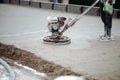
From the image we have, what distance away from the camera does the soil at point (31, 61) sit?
7332mm

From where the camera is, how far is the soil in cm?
733

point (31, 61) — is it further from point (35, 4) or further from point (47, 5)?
point (35, 4)

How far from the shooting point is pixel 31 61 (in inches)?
325

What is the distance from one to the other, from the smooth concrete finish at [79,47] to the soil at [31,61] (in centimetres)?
25

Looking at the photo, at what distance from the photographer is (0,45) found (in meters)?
10.0

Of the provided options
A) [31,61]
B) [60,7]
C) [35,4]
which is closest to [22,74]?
[31,61]

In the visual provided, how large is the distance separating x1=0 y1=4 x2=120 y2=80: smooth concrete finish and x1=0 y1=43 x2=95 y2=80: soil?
0.82 feet

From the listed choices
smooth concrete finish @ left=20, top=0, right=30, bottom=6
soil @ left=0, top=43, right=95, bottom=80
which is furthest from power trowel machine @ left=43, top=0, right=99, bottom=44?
smooth concrete finish @ left=20, top=0, right=30, bottom=6

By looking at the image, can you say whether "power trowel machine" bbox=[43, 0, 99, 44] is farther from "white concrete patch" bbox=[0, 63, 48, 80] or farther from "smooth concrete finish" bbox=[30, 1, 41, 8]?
"smooth concrete finish" bbox=[30, 1, 41, 8]

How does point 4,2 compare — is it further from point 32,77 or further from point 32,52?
point 32,77

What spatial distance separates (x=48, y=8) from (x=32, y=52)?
12193 mm

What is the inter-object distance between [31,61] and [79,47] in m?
2.00

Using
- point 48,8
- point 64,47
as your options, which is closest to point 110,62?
point 64,47

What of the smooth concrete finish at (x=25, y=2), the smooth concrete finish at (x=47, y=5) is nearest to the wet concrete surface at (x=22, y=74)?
the smooth concrete finish at (x=47, y=5)
